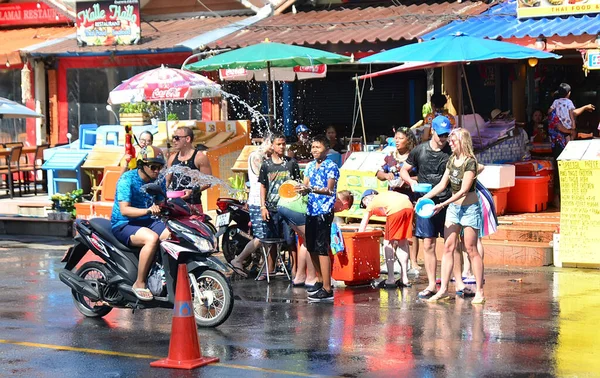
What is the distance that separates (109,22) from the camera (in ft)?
71.6

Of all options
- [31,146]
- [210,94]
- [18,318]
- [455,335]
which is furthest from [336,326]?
[31,146]

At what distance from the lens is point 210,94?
705 inches

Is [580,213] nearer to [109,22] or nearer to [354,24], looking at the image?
[354,24]

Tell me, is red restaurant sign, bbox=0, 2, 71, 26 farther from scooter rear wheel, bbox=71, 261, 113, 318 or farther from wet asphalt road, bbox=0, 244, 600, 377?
scooter rear wheel, bbox=71, 261, 113, 318

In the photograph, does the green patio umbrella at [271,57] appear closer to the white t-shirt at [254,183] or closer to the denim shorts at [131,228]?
the white t-shirt at [254,183]

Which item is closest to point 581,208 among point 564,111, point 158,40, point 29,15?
point 564,111

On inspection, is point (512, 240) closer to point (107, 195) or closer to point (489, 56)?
point (489, 56)

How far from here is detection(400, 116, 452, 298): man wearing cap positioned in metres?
11.5

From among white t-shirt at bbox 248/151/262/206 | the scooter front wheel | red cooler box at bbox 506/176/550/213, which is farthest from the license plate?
red cooler box at bbox 506/176/550/213

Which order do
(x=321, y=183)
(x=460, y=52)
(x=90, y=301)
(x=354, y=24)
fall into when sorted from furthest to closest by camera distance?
(x=354, y=24) → (x=460, y=52) → (x=321, y=183) → (x=90, y=301)

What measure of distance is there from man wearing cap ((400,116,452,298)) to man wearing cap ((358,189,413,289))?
0.48 metres

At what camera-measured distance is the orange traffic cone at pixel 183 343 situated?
838cm

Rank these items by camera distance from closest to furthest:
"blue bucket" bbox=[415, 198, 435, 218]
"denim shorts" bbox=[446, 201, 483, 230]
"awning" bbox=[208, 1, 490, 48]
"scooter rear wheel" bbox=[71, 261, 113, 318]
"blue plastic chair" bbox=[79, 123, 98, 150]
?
"scooter rear wheel" bbox=[71, 261, 113, 318] < "denim shorts" bbox=[446, 201, 483, 230] < "blue bucket" bbox=[415, 198, 435, 218] < "awning" bbox=[208, 1, 490, 48] < "blue plastic chair" bbox=[79, 123, 98, 150]

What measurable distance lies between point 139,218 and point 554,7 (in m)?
8.88
